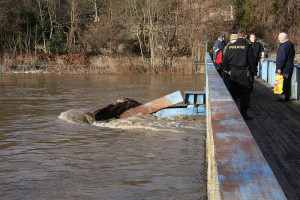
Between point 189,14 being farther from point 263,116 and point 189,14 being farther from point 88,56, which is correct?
point 263,116

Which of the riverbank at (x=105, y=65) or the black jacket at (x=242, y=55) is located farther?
the riverbank at (x=105, y=65)

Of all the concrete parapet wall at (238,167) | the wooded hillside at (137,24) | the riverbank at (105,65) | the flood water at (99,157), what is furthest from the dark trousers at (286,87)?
the wooded hillside at (137,24)

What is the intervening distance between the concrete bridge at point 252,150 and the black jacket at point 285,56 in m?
0.83

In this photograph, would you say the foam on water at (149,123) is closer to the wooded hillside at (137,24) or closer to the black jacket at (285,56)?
the black jacket at (285,56)

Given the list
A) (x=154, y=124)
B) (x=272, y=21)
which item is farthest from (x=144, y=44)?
(x=154, y=124)

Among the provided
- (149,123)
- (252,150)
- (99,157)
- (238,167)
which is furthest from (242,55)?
(238,167)

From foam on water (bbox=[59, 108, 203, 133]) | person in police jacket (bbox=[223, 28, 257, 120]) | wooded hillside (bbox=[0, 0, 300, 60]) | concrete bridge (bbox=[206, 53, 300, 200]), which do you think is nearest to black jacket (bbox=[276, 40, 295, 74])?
concrete bridge (bbox=[206, 53, 300, 200])

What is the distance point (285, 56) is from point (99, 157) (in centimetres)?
464

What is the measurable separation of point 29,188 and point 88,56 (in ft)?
132

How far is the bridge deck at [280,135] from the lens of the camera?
5082 millimetres

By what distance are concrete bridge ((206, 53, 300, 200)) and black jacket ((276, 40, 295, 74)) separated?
2.72ft

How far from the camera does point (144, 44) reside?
48125 millimetres

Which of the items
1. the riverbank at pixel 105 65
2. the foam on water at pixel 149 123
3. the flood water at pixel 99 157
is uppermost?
the riverbank at pixel 105 65

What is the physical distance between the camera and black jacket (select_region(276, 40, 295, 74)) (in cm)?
1003
